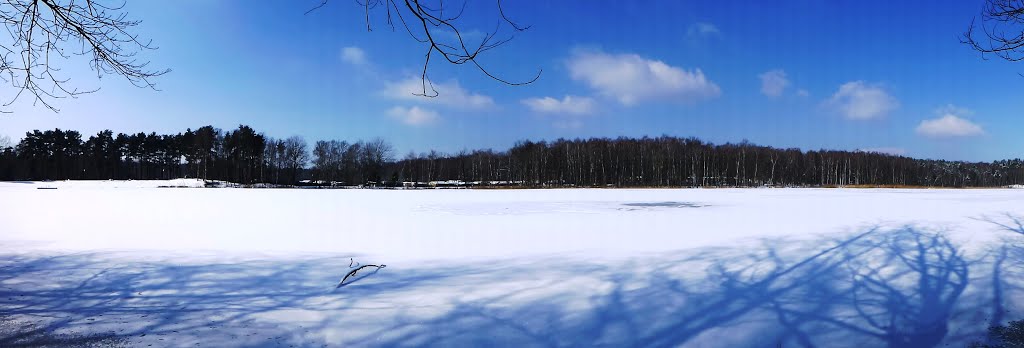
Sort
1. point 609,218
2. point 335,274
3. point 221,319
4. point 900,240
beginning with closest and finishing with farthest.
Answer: point 221,319
point 335,274
point 900,240
point 609,218

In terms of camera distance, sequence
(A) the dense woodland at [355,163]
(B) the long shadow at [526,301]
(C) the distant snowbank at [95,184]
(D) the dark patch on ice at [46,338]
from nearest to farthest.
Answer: (D) the dark patch on ice at [46,338]
(B) the long shadow at [526,301]
(C) the distant snowbank at [95,184]
(A) the dense woodland at [355,163]

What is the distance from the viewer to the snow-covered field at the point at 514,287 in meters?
4.21

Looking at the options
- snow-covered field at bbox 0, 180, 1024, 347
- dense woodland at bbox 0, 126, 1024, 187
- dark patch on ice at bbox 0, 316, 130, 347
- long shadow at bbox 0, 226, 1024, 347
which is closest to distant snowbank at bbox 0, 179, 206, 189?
dense woodland at bbox 0, 126, 1024, 187

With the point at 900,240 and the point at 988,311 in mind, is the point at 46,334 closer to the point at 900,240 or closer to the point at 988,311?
the point at 988,311

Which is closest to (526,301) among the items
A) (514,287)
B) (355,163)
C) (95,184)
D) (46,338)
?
(514,287)

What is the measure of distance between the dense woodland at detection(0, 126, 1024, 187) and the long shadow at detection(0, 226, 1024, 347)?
48.5 metres

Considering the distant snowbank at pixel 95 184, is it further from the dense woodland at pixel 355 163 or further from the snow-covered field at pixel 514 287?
the snow-covered field at pixel 514 287

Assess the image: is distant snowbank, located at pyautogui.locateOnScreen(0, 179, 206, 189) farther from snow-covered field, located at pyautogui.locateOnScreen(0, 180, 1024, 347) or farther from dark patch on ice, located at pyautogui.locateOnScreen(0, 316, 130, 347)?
dark patch on ice, located at pyautogui.locateOnScreen(0, 316, 130, 347)

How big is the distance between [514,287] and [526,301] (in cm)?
57

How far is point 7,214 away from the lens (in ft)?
48.7

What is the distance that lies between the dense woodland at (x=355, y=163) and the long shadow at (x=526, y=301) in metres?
48.5

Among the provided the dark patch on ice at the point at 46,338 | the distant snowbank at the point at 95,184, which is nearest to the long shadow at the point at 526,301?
the dark patch on ice at the point at 46,338

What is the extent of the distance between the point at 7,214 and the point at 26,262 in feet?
36.0

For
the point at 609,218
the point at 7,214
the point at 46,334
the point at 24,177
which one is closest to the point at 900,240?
the point at 609,218
